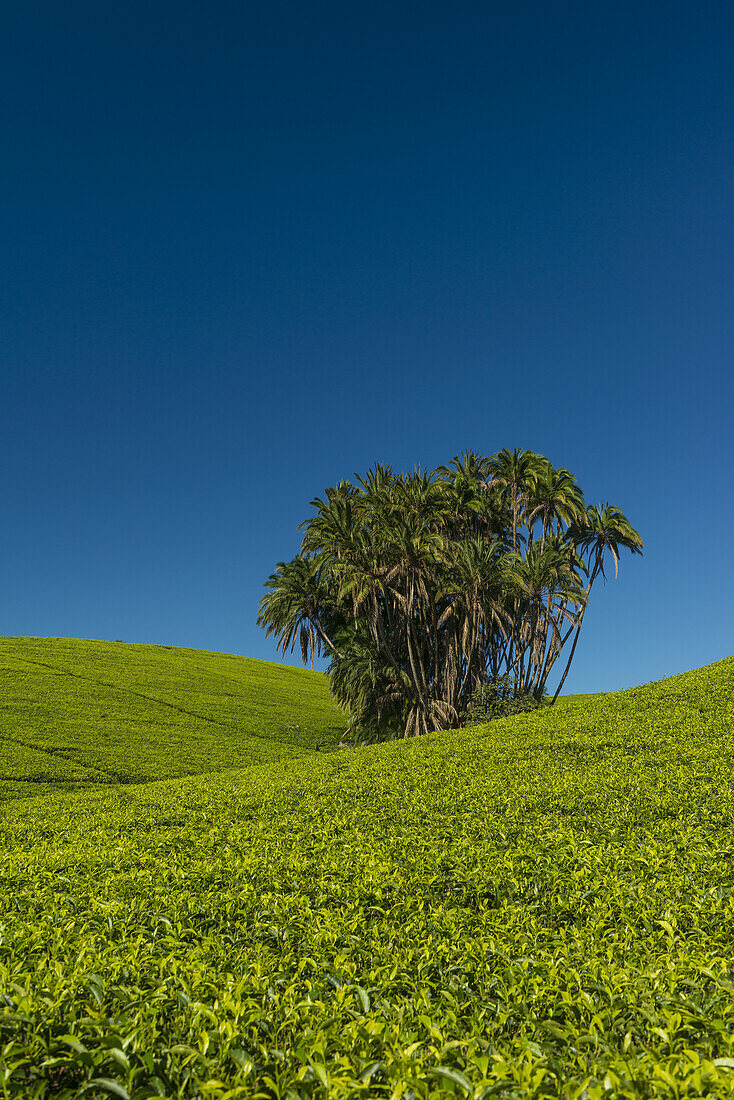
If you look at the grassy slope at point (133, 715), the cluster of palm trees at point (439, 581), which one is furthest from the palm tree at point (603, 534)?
the grassy slope at point (133, 715)

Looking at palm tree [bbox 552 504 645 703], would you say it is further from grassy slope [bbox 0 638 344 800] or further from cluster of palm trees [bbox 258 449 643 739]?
grassy slope [bbox 0 638 344 800]

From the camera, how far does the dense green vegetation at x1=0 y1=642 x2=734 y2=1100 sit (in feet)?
10.5

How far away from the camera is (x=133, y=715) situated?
36688 mm

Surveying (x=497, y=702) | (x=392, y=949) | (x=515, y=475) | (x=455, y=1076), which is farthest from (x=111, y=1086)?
(x=515, y=475)

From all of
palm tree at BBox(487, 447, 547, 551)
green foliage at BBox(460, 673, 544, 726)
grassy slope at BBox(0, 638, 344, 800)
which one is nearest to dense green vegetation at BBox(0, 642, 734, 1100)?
grassy slope at BBox(0, 638, 344, 800)

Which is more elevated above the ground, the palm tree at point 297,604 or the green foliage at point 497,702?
the palm tree at point 297,604

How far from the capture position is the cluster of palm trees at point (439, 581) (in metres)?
32.7

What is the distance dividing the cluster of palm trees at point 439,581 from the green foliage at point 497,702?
490 mm

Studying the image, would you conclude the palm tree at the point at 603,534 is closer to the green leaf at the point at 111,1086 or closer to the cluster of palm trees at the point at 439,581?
the cluster of palm trees at the point at 439,581

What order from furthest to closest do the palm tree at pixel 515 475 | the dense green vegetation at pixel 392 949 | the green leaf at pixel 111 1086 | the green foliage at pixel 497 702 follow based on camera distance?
the palm tree at pixel 515 475
the green foliage at pixel 497 702
the dense green vegetation at pixel 392 949
the green leaf at pixel 111 1086

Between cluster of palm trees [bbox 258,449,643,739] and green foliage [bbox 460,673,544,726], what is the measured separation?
0.49 meters

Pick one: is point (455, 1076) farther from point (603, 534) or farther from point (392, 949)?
point (603, 534)

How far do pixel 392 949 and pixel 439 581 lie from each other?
97.3 ft

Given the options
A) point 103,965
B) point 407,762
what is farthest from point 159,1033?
point 407,762
